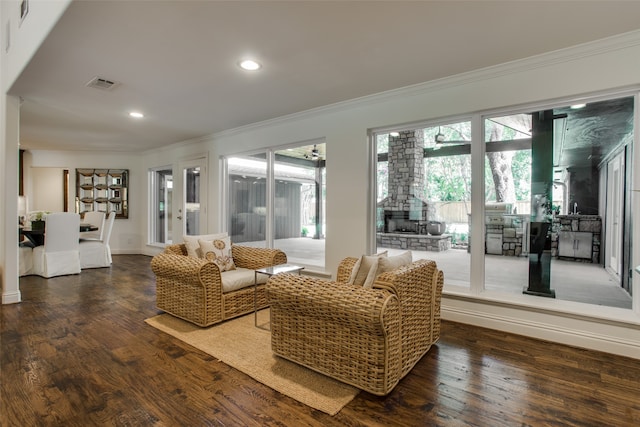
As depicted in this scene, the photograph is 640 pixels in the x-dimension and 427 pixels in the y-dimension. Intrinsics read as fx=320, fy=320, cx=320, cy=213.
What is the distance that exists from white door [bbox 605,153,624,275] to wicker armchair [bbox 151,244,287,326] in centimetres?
318

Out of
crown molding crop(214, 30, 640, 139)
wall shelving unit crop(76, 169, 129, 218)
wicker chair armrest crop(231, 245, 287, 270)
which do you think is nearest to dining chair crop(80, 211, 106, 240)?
wall shelving unit crop(76, 169, 129, 218)

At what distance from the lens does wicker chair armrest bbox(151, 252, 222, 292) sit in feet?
9.37

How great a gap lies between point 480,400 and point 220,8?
2909 millimetres

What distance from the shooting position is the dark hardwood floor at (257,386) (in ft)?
5.60

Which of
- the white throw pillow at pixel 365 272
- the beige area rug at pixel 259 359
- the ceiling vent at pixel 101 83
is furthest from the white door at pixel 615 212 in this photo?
the ceiling vent at pixel 101 83

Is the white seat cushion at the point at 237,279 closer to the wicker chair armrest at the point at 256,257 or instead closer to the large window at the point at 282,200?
the wicker chair armrest at the point at 256,257

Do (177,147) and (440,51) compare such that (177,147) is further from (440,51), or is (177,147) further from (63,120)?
(440,51)

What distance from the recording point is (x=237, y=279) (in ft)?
10.5

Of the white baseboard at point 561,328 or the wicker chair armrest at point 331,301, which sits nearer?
the wicker chair armrest at point 331,301

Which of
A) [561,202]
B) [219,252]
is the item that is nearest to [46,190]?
[219,252]

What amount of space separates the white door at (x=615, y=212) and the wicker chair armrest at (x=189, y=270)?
11.6ft

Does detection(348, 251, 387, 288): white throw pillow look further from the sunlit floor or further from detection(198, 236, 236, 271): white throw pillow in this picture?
detection(198, 236, 236, 271): white throw pillow

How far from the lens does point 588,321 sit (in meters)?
2.59

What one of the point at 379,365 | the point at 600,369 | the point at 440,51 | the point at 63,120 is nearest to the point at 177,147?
the point at 63,120
